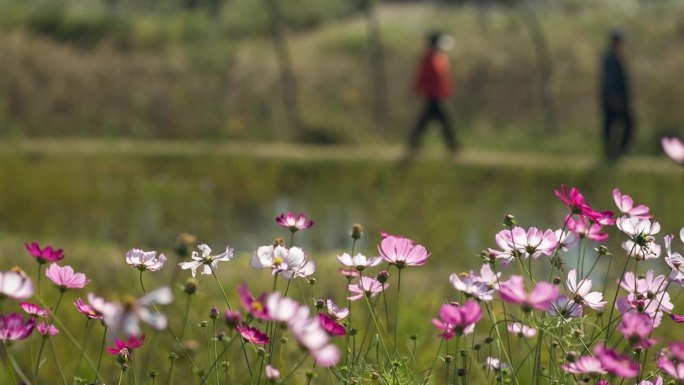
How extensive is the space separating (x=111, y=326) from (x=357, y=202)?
9.05 metres

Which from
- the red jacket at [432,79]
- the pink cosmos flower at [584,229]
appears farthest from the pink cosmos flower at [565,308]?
the red jacket at [432,79]

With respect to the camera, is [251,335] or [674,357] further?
[251,335]

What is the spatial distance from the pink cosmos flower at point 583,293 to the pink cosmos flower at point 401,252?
0.29 metres

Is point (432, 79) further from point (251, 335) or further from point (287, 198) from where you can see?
point (251, 335)

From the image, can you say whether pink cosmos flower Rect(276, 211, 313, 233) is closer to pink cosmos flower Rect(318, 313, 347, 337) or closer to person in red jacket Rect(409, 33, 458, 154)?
pink cosmos flower Rect(318, 313, 347, 337)

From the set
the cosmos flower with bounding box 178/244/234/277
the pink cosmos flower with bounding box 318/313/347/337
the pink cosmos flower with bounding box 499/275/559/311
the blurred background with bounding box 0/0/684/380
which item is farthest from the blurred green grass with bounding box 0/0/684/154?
the pink cosmos flower with bounding box 499/275/559/311

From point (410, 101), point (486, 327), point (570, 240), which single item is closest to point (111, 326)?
point (570, 240)

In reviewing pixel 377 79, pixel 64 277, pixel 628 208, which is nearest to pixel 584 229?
pixel 628 208

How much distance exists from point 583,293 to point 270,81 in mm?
16847

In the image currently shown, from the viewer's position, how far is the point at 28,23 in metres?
23.3

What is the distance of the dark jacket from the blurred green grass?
2.06 meters

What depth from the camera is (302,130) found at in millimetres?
14711

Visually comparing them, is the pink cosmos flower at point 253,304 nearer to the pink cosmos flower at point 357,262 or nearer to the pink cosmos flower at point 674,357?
the pink cosmos flower at point 357,262

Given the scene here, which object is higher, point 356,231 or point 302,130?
point 356,231
